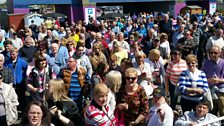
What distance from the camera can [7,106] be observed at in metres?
5.57

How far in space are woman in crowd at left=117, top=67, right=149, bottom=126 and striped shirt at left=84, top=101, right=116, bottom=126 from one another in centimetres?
49

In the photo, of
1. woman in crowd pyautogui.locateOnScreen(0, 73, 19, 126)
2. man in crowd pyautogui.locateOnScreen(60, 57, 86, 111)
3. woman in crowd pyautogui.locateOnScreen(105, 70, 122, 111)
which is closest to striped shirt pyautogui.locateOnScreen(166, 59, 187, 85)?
man in crowd pyautogui.locateOnScreen(60, 57, 86, 111)

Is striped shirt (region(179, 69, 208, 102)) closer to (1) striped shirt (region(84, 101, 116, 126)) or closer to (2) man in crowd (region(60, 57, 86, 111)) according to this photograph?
(2) man in crowd (region(60, 57, 86, 111))

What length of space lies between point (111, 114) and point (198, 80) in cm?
205

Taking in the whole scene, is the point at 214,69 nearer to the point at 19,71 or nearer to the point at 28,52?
the point at 19,71

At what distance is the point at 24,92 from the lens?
760 cm

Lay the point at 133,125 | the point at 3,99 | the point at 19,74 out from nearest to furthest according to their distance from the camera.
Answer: the point at 133,125 < the point at 3,99 < the point at 19,74

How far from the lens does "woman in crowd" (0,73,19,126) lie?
218 inches

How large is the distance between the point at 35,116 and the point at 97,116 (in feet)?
2.43

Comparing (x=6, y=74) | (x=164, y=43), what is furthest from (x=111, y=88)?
(x=164, y=43)

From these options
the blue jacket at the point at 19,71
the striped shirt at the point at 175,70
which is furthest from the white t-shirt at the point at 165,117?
the blue jacket at the point at 19,71

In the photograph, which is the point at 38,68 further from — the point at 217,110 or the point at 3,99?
the point at 217,110

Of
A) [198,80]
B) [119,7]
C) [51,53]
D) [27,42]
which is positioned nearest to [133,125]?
[198,80]

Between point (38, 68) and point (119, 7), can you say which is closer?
point (38, 68)
